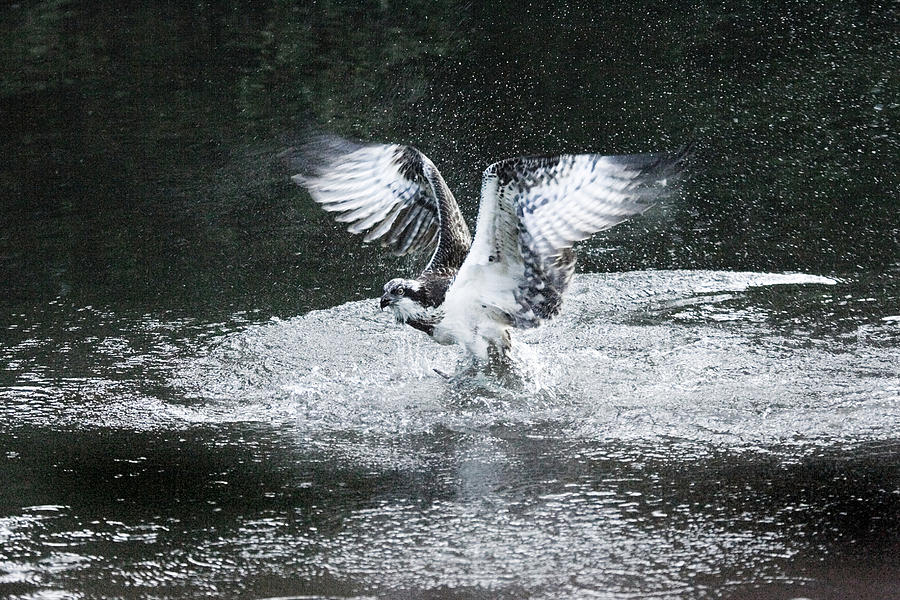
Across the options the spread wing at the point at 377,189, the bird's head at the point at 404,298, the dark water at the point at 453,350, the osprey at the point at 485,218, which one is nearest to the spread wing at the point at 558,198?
the osprey at the point at 485,218

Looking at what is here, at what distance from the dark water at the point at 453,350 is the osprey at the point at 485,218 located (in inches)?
11.8

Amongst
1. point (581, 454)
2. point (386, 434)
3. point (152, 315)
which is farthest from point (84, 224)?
point (581, 454)

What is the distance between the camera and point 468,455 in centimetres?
438

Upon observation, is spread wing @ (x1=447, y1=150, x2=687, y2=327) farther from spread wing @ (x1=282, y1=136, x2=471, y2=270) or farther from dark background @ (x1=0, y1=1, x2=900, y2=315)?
dark background @ (x1=0, y1=1, x2=900, y2=315)

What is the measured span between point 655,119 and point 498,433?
4164 millimetres

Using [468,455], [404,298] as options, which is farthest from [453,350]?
[468,455]

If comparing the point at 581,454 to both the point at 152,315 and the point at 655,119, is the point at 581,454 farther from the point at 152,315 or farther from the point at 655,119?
the point at 655,119

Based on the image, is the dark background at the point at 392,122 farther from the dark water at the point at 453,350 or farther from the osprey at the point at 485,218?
the osprey at the point at 485,218

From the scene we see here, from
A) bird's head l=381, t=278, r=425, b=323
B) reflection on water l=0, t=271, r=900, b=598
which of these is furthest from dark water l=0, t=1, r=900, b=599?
bird's head l=381, t=278, r=425, b=323

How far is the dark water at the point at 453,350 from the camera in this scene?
371cm

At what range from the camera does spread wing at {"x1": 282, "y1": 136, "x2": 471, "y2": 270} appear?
226 inches

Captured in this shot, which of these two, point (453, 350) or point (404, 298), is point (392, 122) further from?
point (404, 298)

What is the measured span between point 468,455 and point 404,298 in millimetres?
958

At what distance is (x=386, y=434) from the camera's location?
460 centimetres
